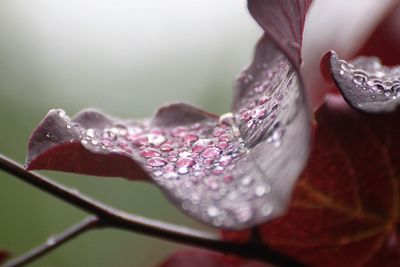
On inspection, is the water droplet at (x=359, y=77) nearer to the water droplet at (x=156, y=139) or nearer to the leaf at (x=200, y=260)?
the water droplet at (x=156, y=139)

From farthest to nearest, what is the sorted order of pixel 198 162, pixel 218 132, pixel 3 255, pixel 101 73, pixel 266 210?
pixel 101 73 → pixel 3 255 → pixel 218 132 → pixel 198 162 → pixel 266 210

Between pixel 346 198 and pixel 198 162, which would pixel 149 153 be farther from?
pixel 346 198

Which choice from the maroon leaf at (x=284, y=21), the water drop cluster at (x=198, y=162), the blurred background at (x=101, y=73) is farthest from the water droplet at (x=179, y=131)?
the blurred background at (x=101, y=73)

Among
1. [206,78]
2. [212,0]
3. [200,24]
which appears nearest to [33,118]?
[206,78]

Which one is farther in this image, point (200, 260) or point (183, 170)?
point (200, 260)

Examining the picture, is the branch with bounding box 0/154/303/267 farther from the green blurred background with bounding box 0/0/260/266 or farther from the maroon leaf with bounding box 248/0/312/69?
the green blurred background with bounding box 0/0/260/266

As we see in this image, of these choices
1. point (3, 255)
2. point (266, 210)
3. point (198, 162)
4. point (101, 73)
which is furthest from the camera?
point (101, 73)

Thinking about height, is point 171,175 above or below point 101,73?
above

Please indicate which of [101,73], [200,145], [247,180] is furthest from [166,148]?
[101,73]
